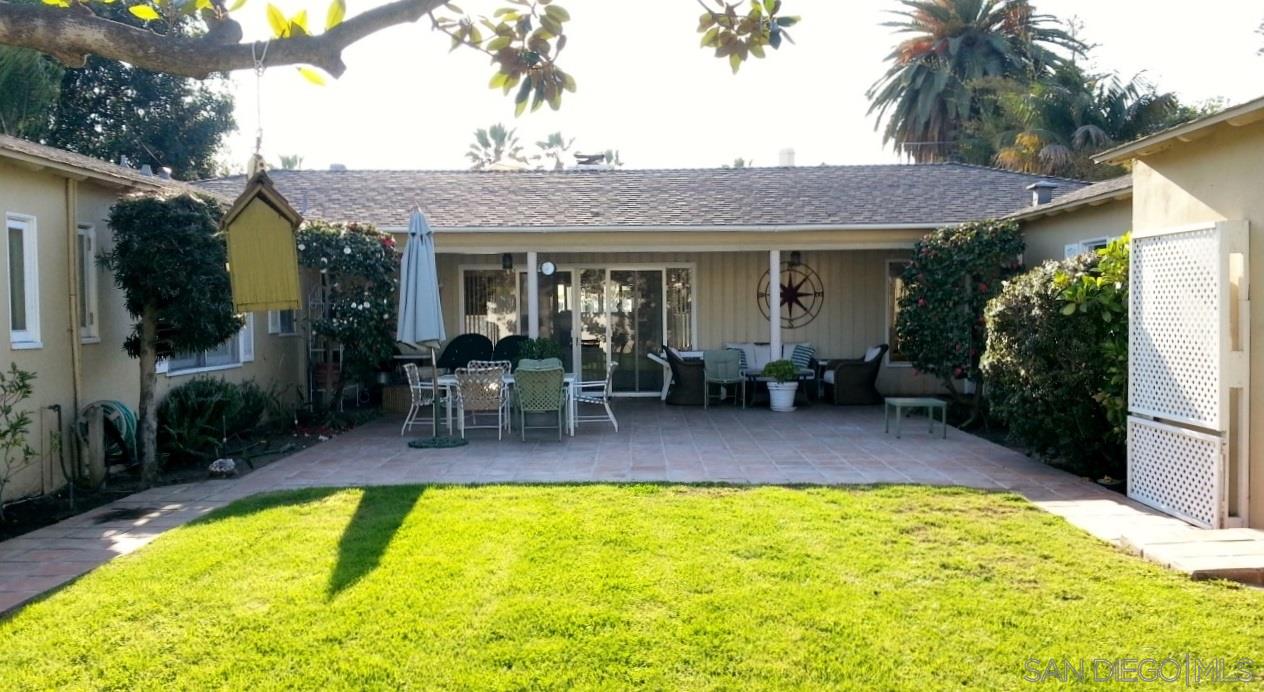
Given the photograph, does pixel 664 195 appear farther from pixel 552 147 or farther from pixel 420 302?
pixel 552 147

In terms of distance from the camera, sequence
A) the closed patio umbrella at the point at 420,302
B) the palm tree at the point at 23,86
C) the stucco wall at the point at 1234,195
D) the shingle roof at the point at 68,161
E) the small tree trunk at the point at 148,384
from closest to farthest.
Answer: the stucco wall at the point at 1234,195 → the shingle roof at the point at 68,161 → the small tree trunk at the point at 148,384 → the closed patio umbrella at the point at 420,302 → the palm tree at the point at 23,86

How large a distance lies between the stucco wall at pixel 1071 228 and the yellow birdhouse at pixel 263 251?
7738 millimetres

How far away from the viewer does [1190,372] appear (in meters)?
5.76

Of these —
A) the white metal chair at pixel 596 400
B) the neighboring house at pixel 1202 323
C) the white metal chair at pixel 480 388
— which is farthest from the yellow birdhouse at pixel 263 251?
the neighboring house at pixel 1202 323

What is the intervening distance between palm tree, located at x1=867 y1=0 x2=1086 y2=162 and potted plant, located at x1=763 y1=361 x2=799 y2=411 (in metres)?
17.2

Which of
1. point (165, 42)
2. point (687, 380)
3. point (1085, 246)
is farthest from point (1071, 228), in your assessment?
point (165, 42)

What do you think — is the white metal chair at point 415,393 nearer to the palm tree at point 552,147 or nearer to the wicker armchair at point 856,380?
the wicker armchair at point 856,380

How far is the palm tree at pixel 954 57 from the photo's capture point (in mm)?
26938

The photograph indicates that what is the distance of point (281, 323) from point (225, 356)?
189cm

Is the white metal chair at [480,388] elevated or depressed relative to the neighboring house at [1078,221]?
depressed

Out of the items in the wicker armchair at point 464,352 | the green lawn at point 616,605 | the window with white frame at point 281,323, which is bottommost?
the green lawn at point 616,605

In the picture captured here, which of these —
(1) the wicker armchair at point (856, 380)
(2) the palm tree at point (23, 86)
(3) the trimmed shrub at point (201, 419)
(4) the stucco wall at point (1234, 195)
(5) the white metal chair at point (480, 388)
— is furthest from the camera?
(2) the palm tree at point (23, 86)

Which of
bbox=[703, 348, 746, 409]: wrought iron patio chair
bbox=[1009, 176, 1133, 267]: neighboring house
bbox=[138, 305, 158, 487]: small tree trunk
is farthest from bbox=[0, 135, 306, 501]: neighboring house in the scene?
bbox=[1009, 176, 1133, 267]: neighboring house

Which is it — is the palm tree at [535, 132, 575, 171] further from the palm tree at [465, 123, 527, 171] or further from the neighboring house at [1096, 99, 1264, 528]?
the neighboring house at [1096, 99, 1264, 528]
